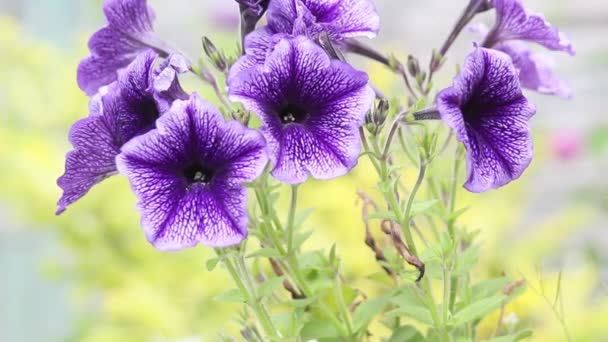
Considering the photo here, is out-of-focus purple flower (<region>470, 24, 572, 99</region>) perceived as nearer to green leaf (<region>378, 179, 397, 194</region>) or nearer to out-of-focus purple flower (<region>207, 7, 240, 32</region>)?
green leaf (<region>378, 179, 397, 194</region>)

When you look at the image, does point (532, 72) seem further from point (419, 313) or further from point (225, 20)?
point (225, 20)

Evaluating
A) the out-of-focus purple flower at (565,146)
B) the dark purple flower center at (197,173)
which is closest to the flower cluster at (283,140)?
the dark purple flower center at (197,173)

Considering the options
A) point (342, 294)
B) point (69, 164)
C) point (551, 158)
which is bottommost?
point (551, 158)

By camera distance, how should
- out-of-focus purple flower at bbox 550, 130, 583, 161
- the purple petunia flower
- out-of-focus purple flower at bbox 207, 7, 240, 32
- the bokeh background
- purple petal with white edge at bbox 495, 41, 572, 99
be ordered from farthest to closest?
out-of-focus purple flower at bbox 207, 7, 240, 32 < out-of-focus purple flower at bbox 550, 130, 583, 161 < the bokeh background < purple petal with white edge at bbox 495, 41, 572, 99 < the purple petunia flower

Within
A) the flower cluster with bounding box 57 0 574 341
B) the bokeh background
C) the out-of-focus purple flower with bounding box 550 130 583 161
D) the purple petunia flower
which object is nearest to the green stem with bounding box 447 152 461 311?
the flower cluster with bounding box 57 0 574 341

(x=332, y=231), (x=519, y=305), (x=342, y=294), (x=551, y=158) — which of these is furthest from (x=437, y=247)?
(x=551, y=158)

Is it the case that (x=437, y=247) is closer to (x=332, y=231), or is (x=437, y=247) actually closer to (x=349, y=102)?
(x=349, y=102)
